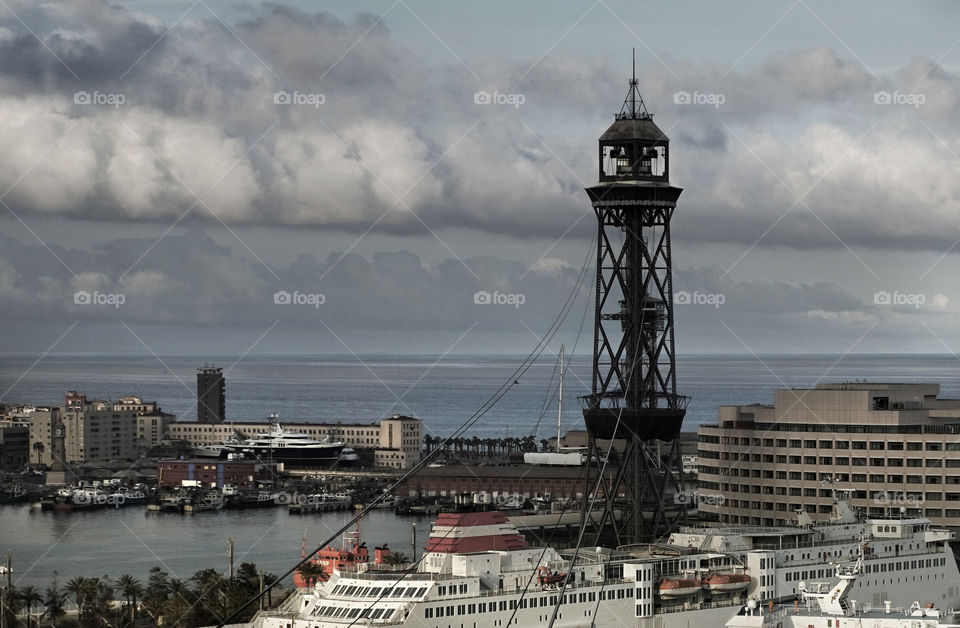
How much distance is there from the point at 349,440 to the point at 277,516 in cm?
4415

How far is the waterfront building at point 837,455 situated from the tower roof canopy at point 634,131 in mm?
15380

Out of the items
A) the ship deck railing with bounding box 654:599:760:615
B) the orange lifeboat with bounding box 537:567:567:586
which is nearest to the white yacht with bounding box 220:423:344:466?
the ship deck railing with bounding box 654:599:760:615

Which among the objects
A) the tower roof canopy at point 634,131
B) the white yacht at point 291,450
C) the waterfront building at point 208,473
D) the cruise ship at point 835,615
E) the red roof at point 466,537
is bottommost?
the cruise ship at point 835,615

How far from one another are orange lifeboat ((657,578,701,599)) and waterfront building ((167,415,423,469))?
10351 cm

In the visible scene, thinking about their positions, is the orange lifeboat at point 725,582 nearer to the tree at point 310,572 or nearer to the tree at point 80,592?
the tree at point 310,572

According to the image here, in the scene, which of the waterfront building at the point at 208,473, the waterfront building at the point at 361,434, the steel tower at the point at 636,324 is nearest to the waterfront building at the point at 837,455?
the steel tower at the point at 636,324

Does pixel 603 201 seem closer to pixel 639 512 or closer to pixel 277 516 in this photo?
pixel 639 512

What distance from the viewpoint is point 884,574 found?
59688 mm

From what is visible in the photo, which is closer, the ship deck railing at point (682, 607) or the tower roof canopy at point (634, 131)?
the ship deck railing at point (682, 607)

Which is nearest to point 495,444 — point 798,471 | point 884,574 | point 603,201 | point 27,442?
point 27,442

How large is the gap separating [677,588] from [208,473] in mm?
93297

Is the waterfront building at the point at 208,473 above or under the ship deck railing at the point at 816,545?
above

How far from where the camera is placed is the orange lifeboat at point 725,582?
56.9 m

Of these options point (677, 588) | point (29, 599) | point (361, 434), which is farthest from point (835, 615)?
point (361, 434)
